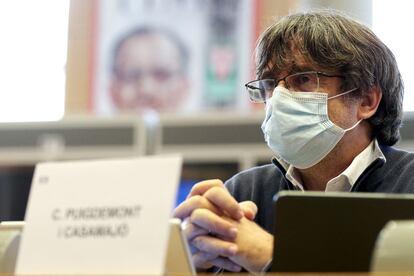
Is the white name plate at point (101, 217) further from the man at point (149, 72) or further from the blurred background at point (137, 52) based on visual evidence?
the man at point (149, 72)

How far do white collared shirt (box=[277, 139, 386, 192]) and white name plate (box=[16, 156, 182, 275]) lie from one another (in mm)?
803

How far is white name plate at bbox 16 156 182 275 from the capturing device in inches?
34.1

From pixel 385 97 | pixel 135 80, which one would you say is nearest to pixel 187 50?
pixel 135 80

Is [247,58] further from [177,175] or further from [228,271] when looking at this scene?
[177,175]

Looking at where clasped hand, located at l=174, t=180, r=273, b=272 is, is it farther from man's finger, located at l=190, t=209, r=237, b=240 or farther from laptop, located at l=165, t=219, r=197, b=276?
laptop, located at l=165, t=219, r=197, b=276

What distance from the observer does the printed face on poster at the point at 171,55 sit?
495 centimetres

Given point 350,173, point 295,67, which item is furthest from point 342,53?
point 350,173

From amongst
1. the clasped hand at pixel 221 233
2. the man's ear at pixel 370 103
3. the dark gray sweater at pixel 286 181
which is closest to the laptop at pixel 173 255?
the clasped hand at pixel 221 233

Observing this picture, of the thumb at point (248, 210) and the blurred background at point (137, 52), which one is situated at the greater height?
the thumb at point (248, 210)

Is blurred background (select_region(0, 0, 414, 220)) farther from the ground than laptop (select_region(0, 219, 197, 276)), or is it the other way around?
laptop (select_region(0, 219, 197, 276))

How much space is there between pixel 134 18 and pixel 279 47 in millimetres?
3601

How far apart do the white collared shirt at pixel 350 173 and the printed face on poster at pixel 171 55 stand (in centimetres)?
316

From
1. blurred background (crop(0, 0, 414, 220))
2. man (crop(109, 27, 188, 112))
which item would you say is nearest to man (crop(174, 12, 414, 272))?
blurred background (crop(0, 0, 414, 220))

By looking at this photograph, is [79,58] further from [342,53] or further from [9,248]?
[9,248]
